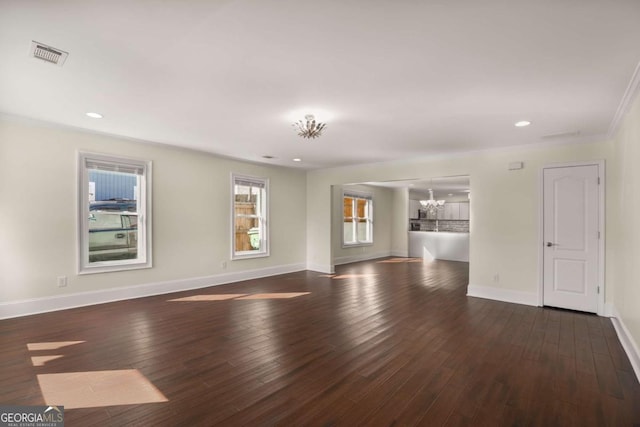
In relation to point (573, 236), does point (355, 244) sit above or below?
below

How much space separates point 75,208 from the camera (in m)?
4.38

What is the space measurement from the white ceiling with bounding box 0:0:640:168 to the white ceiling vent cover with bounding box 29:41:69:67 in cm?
A: 6

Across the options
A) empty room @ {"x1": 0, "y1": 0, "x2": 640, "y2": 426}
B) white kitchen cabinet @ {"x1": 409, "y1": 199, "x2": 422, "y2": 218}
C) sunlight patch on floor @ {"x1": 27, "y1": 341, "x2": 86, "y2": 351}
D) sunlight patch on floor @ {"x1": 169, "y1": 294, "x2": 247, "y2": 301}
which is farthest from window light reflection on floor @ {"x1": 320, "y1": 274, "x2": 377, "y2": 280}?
white kitchen cabinet @ {"x1": 409, "y1": 199, "x2": 422, "y2": 218}

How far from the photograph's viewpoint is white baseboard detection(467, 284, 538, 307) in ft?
15.6

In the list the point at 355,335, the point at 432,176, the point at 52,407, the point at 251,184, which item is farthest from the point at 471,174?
the point at 52,407

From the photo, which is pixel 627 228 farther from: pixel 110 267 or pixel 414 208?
pixel 414 208

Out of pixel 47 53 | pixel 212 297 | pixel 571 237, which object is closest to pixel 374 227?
pixel 571 237

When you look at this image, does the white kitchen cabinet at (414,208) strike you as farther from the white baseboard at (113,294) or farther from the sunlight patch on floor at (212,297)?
the sunlight patch on floor at (212,297)

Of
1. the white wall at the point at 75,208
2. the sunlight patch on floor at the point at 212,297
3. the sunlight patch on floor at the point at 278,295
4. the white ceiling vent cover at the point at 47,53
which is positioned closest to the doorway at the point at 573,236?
the sunlight patch on floor at the point at 278,295

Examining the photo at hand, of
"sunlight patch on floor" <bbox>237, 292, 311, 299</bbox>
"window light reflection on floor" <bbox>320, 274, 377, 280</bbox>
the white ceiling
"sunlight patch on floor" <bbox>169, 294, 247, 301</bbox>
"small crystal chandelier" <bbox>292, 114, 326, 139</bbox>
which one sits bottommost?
"window light reflection on floor" <bbox>320, 274, 377, 280</bbox>

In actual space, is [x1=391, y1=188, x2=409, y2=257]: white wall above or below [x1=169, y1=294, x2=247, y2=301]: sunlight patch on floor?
above

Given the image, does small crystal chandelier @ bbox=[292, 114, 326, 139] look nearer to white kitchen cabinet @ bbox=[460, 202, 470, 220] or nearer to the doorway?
the doorway

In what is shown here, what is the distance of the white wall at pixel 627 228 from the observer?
277cm

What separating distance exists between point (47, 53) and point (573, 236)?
249 inches
